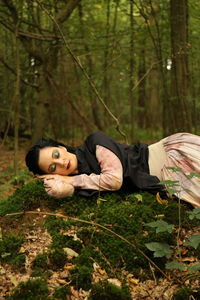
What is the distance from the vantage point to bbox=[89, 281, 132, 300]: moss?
7.50 feet

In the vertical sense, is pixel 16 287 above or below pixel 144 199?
below

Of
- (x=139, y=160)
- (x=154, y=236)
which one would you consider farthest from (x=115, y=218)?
(x=139, y=160)

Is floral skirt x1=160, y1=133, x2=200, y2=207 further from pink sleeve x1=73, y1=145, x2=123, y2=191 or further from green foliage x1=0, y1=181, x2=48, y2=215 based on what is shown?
green foliage x1=0, y1=181, x2=48, y2=215

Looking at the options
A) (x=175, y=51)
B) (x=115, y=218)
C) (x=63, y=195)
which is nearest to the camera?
(x=115, y=218)

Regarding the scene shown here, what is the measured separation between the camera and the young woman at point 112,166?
324cm

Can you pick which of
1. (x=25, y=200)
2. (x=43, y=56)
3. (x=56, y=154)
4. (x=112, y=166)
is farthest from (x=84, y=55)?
(x=25, y=200)

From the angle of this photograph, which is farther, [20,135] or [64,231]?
[20,135]

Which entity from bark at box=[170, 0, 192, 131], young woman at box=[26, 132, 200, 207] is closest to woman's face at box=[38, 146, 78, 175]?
young woman at box=[26, 132, 200, 207]

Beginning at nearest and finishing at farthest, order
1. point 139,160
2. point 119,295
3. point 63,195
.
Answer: point 119,295
point 63,195
point 139,160

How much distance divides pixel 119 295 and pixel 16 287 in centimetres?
71

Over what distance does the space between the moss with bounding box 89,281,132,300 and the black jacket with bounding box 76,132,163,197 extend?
3.57 feet

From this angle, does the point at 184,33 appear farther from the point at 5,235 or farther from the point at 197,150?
the point at 5,235

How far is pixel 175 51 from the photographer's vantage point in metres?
5.47

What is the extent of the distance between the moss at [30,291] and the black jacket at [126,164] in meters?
1.13
